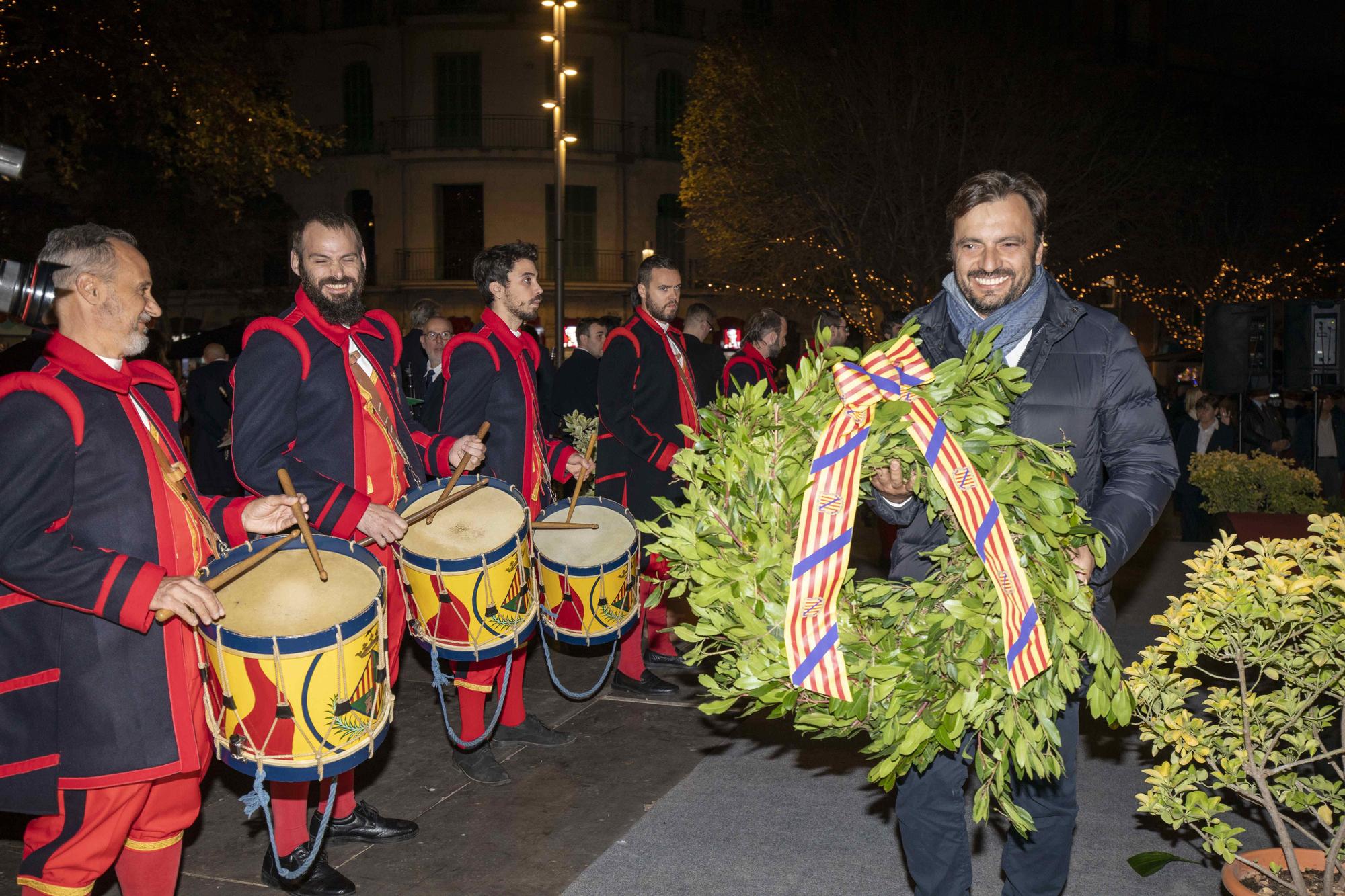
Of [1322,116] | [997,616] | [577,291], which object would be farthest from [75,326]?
[1322,116]

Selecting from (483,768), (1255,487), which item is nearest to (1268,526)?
(1255,487)

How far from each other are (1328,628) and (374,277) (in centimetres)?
3244

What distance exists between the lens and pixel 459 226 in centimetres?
3331

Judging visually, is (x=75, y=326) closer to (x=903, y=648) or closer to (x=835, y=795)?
(x=903, y=648)

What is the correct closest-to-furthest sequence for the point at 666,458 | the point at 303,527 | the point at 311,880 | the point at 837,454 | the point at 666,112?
the point at 837,454, the point at 303,527, the point at 311,880, the point at 666,458, the point at 666,112

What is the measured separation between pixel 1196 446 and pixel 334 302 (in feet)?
38.1

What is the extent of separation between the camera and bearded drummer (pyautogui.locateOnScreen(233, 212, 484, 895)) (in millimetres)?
3889

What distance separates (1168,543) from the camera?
11.0 meters

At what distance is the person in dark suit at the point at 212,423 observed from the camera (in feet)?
30.3

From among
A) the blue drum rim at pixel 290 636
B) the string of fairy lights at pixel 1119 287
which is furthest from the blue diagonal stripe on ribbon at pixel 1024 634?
the string of fairy lights at pixel 1119 287

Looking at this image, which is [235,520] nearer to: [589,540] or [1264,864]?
[589,540]

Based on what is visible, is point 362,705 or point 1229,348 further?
point 1229,348

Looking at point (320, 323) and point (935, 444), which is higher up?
point (320, 323)

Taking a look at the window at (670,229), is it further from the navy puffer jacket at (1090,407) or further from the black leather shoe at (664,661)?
the navy puffer jacket at (1090,407)
